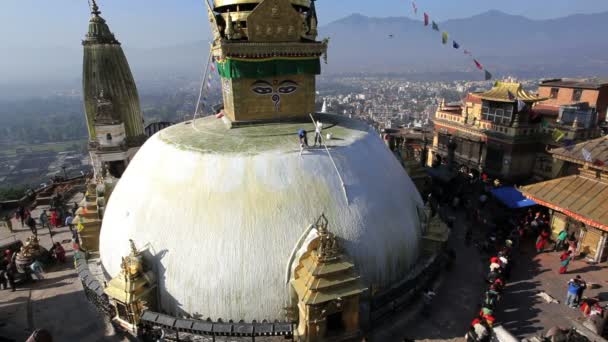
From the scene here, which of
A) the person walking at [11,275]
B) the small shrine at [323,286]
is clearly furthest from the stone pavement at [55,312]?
the small shrine at [323,286]

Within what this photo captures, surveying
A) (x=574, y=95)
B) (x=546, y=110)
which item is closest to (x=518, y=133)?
(x=546, y=110)

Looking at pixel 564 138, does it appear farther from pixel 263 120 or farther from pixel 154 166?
pixel 154 166

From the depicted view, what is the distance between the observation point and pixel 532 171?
2453cm

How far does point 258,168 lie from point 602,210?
13664 mm

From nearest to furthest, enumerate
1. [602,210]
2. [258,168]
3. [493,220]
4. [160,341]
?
[160,341] < [258,168] < [602,210] < [493,220]

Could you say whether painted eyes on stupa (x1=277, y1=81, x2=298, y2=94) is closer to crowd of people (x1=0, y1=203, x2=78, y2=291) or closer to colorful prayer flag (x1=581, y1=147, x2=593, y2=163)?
crowd of people (x1=0, y1=203, x2=78, y2=291)

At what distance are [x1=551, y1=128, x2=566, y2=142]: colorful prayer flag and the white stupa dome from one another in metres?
16.1

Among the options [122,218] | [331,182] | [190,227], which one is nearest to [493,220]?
[331,182]

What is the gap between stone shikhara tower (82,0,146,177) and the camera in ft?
77.5

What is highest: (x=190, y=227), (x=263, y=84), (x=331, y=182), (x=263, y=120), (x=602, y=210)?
(x=263, y=84)

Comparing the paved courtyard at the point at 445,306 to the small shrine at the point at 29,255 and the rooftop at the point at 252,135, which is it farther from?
the rooftop at the point at 252,135

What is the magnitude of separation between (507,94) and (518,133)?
280cm

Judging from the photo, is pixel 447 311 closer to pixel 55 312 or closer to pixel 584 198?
pixel 584 198

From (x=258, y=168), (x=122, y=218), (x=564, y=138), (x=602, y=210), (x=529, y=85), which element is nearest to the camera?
(x=258, y=168)
